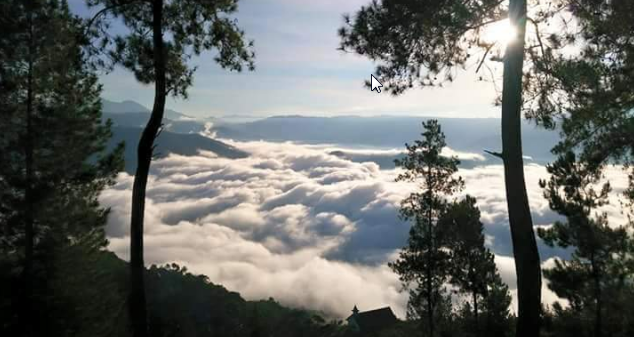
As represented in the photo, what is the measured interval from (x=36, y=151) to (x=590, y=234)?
26.8 meters

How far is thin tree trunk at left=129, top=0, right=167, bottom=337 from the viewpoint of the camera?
8320 millimetres

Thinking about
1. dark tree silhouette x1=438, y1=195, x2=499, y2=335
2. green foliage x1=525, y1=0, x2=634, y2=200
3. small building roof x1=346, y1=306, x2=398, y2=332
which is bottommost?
small building roof x1=346, y1=306, x2=398, y2=332

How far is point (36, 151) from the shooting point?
16969 mm

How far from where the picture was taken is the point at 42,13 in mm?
15867

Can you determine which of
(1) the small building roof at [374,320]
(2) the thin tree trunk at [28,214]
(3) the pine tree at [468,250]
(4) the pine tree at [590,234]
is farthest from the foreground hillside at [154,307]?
(4) the pine tree at [590,234]

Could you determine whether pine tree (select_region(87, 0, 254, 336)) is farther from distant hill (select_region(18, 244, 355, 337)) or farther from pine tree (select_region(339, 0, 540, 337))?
distant hill (select_region(18, 244, 355, 337))

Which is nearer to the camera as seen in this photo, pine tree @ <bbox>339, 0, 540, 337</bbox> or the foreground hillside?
pine tree @ <bbox>339, 0, 540, 337</bbox>

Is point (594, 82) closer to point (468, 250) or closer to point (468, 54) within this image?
point (468, 54)

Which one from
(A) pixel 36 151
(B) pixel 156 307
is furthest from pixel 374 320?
(A) pixel 36 151

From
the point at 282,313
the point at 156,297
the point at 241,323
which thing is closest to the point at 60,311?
the point at 241,323

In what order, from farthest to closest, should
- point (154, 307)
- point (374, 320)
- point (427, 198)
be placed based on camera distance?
point (374, 320) → point (154, 307) → point (427, 198)

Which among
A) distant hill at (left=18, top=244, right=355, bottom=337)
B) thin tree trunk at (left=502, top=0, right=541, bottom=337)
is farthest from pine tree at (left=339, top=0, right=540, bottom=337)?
distant hill at (left=18, top=244, right=355, bottom=337)

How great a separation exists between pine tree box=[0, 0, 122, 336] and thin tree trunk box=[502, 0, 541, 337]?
Result: 12.9 m

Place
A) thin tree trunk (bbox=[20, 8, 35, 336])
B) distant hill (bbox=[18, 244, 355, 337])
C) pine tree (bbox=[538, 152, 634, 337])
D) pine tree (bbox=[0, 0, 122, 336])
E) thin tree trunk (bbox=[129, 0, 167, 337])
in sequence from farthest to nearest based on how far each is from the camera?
pine tree (bbox=[538, 152, 634, 337])
distant hill (bbox=[18, 244, 355, 337])
thin tree trunk (bbox=[20, 8, 35, 336])
pine tree (bbox=[0, 0, 122, 336])
thin tree trunk (bbox=[129, 0, 167, 337])
